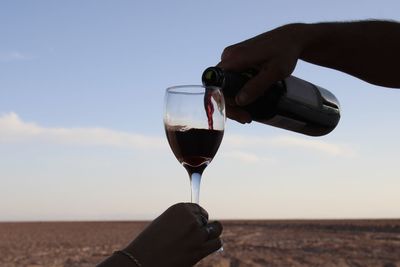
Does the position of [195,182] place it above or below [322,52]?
below

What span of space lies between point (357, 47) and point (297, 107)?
1.44 ft

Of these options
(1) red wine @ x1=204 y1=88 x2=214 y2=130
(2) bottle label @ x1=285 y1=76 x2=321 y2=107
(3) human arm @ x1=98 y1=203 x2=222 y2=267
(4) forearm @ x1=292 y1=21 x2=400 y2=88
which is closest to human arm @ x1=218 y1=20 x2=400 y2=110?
(4) forearm @ x1=292 y1=21 x2=400 y2=88

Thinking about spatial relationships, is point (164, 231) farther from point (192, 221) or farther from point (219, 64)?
point (219, 64)

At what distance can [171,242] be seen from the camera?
1555mm

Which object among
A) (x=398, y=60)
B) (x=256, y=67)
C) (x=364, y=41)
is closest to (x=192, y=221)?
(x=256, y=67)

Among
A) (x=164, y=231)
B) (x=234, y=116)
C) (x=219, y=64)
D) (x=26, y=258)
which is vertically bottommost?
(x=26, y=258)

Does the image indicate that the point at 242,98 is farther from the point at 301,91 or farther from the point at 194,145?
the point at 301,91

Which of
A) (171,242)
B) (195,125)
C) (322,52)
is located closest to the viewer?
(171,242)

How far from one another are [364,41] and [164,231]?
46.0 inches

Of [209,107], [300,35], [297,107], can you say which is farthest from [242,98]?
[297,107]

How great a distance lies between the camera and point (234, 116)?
2.43 metres

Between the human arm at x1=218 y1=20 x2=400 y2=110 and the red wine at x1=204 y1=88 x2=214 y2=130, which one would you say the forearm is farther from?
the red wine at x1=204 y1=88 x2=214 y2=130

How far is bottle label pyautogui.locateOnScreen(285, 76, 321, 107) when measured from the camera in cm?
259

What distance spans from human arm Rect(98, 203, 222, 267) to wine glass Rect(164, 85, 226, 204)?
0.95 feet
